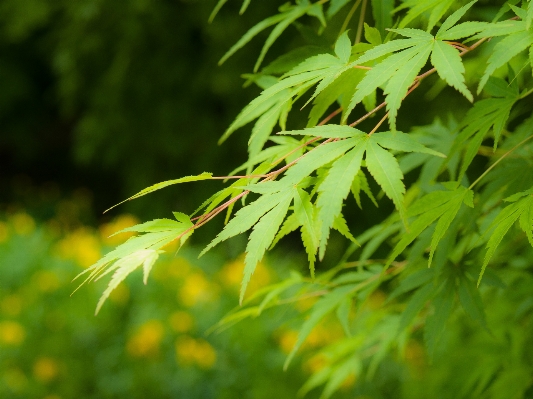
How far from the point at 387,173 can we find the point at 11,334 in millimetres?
2055

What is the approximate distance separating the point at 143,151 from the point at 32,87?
6.41ft

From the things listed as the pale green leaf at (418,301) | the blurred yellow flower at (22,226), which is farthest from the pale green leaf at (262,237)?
the blurred yellow flower at (22,226)

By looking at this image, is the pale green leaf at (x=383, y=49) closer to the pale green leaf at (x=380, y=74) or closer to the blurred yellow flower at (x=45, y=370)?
the pale green leaf at (x=380, y=74)

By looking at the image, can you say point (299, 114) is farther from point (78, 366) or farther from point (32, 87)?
point (32, 87)

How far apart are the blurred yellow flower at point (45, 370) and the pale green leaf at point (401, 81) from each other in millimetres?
1958

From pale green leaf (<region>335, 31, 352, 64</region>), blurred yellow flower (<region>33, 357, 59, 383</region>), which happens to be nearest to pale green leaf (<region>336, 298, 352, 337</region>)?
pale green leaf (<region>335, 31, 352, 64</region>)

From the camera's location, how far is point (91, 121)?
4.29m

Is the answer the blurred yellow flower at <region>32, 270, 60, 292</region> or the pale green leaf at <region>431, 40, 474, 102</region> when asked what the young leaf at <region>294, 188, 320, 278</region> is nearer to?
the pale green leaf at <region>431, 40, 474, 102</region>

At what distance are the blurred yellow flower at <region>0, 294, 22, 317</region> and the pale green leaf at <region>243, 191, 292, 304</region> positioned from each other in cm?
210

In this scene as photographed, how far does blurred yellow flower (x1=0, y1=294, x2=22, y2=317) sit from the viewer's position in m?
2.46

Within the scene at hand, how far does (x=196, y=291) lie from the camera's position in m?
2.61

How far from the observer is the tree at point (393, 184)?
2.08 ft

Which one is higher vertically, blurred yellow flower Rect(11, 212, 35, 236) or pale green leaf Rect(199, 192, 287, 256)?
pale green leaf Rect(199, 192, 287, 256)

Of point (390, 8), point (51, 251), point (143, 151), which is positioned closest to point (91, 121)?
point (143, 151)
